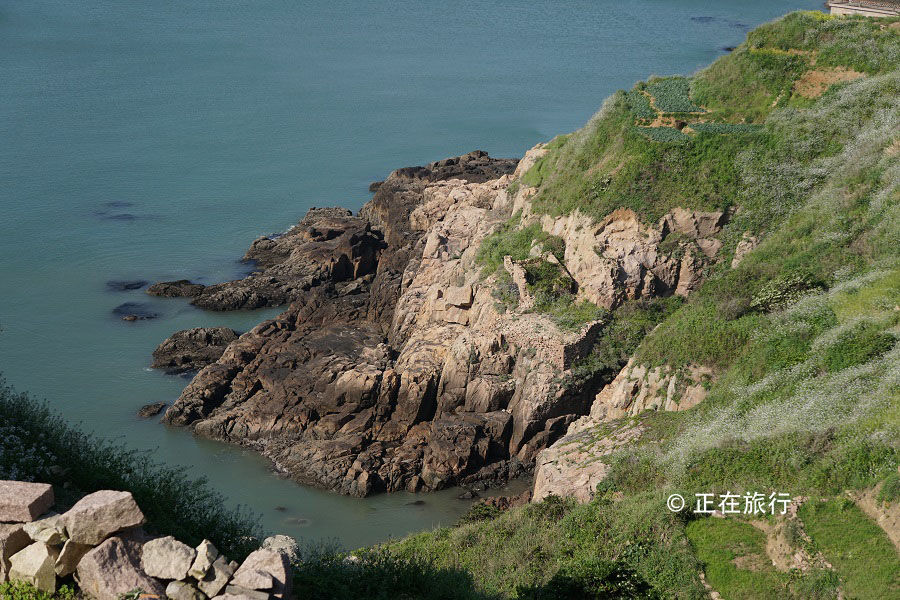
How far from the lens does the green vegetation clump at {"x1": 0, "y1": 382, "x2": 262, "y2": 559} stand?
17.6 meters

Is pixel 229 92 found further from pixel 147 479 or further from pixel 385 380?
pixel 147 479

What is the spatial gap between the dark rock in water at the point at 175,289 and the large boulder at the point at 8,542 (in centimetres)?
4192

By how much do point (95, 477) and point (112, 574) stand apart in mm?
5914

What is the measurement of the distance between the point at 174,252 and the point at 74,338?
13.4 meters

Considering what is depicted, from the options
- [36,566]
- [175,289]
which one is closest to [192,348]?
[175,289]

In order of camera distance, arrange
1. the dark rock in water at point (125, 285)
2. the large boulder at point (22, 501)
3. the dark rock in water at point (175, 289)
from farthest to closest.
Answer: the dark rock in water at point (125, 285) → the dark rock in water at point (175, 289) → the large boulder at point (22, 501)

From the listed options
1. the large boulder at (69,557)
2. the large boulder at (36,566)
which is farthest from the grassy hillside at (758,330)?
the large boulder at (36,566)

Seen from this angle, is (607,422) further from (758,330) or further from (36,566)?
(36,566)

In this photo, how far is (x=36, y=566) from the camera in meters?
13.1

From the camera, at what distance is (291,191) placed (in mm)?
72625

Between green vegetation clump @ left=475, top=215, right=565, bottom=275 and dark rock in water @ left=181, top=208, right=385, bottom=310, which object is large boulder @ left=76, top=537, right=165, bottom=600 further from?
dark rock in water @ left=181, top=208, right=385, bottom=310

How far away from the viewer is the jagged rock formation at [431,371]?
Answer: 35812 millimetres

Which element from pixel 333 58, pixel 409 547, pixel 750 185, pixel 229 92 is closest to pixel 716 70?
pixel 750 185

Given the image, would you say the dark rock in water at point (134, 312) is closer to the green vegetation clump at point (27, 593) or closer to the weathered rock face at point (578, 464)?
the weathered rock face at point (578, 464)
